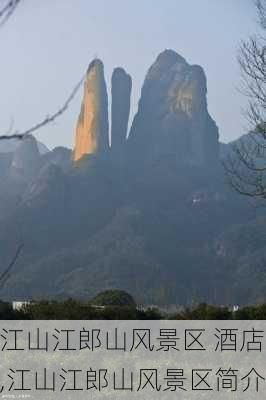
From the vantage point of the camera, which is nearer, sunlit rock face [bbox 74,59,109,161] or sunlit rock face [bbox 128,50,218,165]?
sunlit rock face [bbox 128,50,218,165]

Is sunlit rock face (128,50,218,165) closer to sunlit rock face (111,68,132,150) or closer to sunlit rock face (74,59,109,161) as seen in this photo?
sunlit rock face (111,68,132,150)

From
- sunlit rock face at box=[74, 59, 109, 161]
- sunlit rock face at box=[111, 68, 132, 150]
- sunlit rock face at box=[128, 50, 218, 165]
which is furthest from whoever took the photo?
sunlit rock face at box=[111, 68, 132, 150]

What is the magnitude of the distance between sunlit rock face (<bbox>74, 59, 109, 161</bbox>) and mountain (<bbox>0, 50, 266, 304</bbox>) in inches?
7.4

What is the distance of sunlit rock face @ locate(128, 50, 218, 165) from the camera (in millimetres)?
127812

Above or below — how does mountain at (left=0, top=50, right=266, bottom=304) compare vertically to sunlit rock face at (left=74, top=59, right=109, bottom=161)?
below

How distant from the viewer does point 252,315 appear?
11.4m

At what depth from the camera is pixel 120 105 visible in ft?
456

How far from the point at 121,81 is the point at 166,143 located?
20.8m

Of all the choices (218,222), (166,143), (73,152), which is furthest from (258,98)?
(73,152)

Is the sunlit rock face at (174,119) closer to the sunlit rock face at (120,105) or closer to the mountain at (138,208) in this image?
the mountain at (138,208)

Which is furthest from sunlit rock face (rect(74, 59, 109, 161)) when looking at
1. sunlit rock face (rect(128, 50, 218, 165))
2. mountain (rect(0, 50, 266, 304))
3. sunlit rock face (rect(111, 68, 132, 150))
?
sunlit rock face (rect(128, 50, 218, 165))

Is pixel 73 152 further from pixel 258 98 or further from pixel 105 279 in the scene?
pixel 258 98

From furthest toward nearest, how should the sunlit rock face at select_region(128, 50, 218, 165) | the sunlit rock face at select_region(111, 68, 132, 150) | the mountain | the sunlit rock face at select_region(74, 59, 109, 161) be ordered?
the sunlit rock face at select_region(111, 68, 132, 150) < the sunlit rock face at select_region(74, 59, 109, 161) < the sunlit rock face at select_region(128, 50, 218, 165) < the mountain

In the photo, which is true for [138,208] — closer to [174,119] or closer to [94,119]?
[174,119]
